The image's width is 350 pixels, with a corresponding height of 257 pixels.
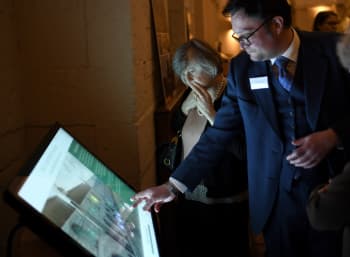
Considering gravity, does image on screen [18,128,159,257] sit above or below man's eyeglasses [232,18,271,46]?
below

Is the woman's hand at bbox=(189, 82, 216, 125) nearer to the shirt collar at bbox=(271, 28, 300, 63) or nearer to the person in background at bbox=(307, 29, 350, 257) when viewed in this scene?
the shirt collar at bbox=(271, 28, 300, 63)

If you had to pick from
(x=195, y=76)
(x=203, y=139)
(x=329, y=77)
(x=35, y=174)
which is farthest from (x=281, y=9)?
(x=35, y=174)

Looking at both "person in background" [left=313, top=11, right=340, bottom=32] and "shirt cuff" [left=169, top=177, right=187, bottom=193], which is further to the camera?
"person in background" [left=313, top=11, right=340, bottom=32]

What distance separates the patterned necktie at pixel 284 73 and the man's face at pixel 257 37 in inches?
1.7

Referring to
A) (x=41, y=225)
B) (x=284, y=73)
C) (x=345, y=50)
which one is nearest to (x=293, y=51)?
(x=284, y=73)

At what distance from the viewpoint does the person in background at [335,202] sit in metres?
1.08

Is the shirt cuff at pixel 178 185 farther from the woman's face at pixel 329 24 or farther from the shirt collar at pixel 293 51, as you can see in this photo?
the woman's face at pixel 329 24

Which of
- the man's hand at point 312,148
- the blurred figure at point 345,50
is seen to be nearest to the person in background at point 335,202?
the blurred figure at point 345,50

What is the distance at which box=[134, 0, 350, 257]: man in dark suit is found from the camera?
1.48m

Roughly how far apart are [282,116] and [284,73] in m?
0.15

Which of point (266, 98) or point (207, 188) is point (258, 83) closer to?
point (266, 98)

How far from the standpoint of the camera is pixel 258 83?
159 centimetres

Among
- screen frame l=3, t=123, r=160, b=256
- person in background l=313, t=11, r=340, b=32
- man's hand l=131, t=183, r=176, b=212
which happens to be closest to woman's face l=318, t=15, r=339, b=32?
person in background l=313, t=11, r=340, b=32

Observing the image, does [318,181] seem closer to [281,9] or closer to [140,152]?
[281,9]
